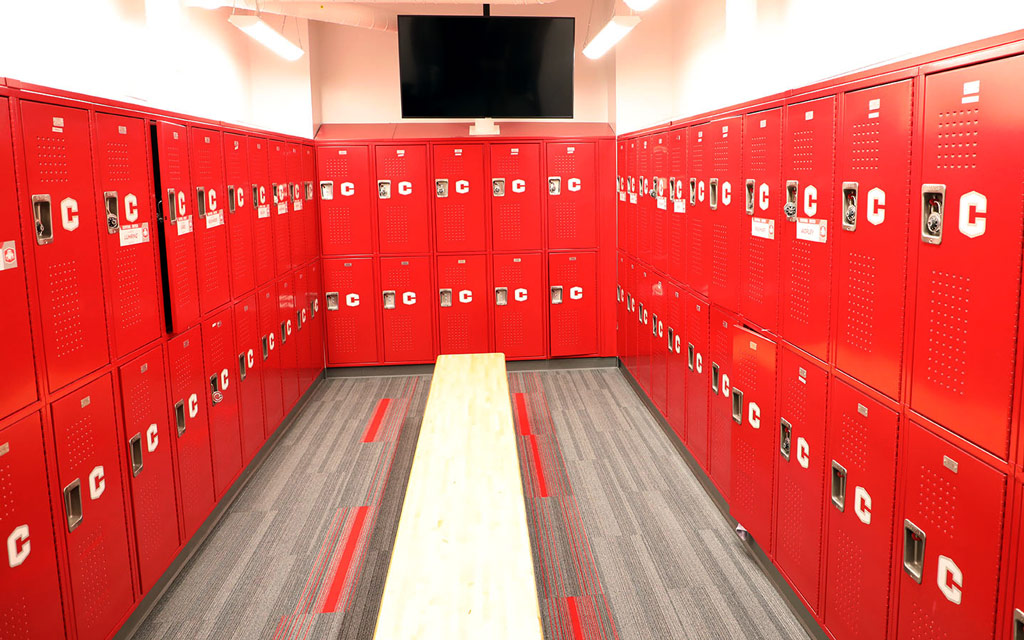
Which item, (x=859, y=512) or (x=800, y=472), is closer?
(x=859, y=512)

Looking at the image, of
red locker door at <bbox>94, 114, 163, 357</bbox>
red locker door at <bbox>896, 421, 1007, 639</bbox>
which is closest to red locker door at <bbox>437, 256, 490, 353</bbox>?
red locker door at <bbox>94, 114, 163, 357</bbox>

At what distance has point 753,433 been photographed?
3.59m

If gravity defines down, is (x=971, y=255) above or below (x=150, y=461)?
above

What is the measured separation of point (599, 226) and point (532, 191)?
768 millimetres

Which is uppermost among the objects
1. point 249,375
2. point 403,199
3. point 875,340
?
point 403,199

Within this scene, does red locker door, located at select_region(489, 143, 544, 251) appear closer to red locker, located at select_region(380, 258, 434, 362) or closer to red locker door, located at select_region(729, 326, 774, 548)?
red locker, located at select_region(380, 258, 434, 362)

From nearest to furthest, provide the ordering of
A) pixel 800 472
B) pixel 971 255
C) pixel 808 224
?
pixel 971 255 → pixel 808 224 → pixel 800 472

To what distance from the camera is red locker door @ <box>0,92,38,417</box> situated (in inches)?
87.5

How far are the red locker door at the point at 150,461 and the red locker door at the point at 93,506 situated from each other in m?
0.12

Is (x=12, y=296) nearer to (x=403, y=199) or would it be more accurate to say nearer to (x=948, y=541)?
(x=948, y=541)

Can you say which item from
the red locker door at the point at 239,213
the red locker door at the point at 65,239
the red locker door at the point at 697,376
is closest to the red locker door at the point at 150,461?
the red locker door at the point at 65,239

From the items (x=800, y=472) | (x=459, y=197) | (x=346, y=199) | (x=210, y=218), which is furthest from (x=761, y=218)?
(x=346, y=199)

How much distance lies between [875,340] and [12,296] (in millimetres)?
2894

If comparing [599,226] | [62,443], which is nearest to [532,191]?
[599,226]
